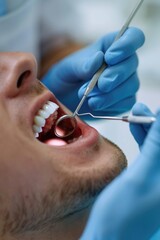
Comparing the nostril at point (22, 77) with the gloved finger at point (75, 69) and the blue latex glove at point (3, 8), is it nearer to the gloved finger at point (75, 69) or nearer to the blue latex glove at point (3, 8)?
the gloved finger at point (75, 69)

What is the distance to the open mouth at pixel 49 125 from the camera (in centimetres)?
118

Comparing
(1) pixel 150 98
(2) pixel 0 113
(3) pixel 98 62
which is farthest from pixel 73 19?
(2) pixel 0 113

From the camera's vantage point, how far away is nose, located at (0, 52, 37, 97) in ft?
3.68

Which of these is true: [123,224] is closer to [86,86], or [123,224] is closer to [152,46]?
[86,86]

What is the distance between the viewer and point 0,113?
3.61 ft

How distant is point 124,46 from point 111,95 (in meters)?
0.16

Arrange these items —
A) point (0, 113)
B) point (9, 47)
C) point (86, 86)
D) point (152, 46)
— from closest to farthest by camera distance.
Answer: point (0, 113)
point (86, 86)
point (9, 47)
point (152, 46)

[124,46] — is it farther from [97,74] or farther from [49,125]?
[49,125]

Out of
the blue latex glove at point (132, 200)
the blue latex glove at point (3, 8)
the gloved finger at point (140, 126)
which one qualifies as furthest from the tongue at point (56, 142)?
the blue latex glove at point (3, 8)

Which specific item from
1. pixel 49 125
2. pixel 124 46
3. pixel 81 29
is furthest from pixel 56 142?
pixel 81 29

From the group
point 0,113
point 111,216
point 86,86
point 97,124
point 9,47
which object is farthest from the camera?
point 9,47

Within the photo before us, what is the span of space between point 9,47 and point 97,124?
19.2 inches

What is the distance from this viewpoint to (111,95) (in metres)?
1.42

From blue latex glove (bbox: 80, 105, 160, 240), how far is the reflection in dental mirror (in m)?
Answer: 0.39
